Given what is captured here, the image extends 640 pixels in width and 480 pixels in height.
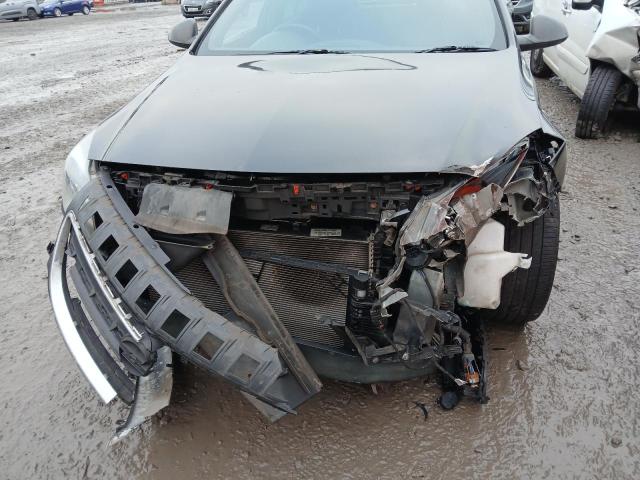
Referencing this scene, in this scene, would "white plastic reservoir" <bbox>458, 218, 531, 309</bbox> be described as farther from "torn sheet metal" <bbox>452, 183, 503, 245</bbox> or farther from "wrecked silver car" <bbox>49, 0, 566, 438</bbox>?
"torn sheet metal" <bbox>452, 183, 503, 245</bbox>

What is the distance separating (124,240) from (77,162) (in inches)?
26.1

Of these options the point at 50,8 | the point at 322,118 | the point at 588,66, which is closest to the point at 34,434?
the point at 322,118

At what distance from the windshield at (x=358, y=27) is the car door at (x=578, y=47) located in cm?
254

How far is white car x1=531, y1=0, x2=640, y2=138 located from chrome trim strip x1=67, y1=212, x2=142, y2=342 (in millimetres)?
4322

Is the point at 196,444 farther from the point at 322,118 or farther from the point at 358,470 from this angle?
the point at 322,118

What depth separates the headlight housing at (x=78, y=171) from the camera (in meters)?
2.12

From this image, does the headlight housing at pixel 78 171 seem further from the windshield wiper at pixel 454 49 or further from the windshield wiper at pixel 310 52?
the windshield wiper at pixel 454 49

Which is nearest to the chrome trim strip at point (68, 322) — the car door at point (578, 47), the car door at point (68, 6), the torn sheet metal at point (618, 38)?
the torn sheet metal at point (618, 38)

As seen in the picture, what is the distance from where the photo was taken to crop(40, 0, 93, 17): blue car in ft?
67.5

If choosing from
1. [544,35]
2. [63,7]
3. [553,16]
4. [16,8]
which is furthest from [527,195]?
[63,7]

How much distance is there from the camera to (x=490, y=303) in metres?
1.93

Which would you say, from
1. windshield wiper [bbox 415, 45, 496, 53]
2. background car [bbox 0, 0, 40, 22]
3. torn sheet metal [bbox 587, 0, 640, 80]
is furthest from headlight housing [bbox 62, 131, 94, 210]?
background car [bbox 0, 0, 40, 22]

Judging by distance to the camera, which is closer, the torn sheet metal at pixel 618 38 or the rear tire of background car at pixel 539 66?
the torn sheet metal at pixel 618 38

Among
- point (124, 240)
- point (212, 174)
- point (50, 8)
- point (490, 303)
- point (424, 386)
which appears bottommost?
point (50, 8)
